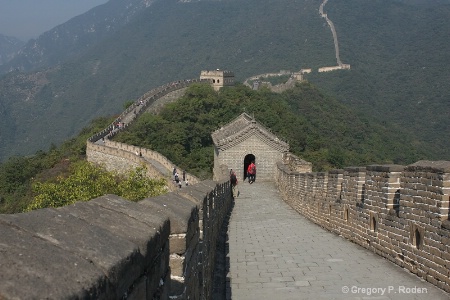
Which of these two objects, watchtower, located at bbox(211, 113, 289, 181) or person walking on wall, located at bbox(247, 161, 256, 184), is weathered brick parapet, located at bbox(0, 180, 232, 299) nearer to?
person walking on wall, located at bbox(247, 161, 256, 184)

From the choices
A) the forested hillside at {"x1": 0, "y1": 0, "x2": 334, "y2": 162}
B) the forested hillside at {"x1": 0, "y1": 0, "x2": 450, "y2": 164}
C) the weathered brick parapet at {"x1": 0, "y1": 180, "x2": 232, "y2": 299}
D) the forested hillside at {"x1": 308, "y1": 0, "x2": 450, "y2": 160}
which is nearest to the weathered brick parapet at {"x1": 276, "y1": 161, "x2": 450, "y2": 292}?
the weathered brick parapet at {"x1": 0, "y1": 180, "x2": 232, "y2": 299}

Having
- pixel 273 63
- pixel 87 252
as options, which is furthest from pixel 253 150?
pixel 273 63

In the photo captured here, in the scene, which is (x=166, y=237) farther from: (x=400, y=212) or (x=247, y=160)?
(x=247, y=160)

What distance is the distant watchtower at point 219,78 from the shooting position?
62469 mm

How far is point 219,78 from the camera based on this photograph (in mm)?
62969

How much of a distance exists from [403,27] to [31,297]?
129 metres

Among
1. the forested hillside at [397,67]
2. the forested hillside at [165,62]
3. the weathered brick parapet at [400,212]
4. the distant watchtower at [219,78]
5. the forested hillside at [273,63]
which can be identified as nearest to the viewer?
the weathered brick parapet at [400,212]

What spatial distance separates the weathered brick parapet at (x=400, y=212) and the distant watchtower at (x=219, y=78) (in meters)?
51.3

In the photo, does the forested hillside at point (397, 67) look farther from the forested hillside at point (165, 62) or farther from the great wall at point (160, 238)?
the great wall at point (160, 238)

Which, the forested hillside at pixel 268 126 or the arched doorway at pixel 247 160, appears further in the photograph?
the forested hillside at pixel 268 126

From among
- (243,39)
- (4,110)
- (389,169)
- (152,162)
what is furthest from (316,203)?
(4,110)

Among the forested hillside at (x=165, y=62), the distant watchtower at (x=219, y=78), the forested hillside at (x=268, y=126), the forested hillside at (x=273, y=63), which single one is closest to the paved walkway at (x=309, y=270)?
the forested hillside at (x=268, y=126)

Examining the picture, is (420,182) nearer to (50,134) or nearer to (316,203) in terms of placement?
(316,203)

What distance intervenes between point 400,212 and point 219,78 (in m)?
56.2
